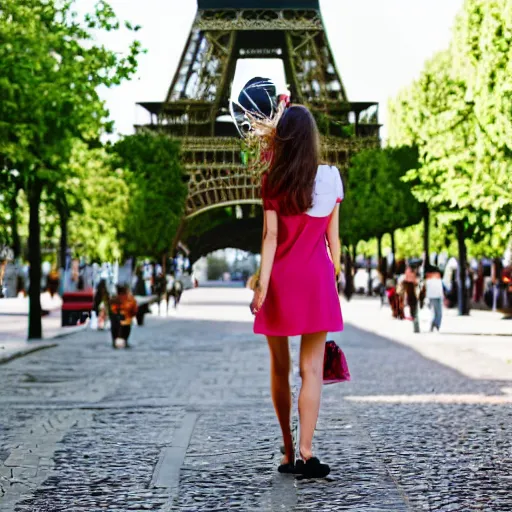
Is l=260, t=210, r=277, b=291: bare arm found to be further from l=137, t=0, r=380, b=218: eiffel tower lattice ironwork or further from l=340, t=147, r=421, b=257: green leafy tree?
l=137, t=0, r=380, b=218: eiffel tower lattice ironwork

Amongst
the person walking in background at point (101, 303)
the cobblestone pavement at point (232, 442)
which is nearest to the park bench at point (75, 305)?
the person walking in background at point (101, 303)

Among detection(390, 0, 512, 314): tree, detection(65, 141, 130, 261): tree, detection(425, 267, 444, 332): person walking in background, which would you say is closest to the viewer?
detection(390, 0, 512, 314): tree

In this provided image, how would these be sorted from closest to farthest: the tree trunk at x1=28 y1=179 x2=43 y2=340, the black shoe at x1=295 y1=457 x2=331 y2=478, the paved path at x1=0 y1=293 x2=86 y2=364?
the black shoe at x1=295 y1=457 x2=331 y2=478 → the paved path at x1=0 y1=293 x2=86 y2=364 → the tree trunk at x1=28 y1=179 x2=43 y2=340

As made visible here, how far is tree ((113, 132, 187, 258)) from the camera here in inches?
2721

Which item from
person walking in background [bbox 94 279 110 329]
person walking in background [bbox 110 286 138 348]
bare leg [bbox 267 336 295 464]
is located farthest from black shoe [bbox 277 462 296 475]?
person walking in background [bbox 94 279 110 329]

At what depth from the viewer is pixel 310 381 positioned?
6.86m

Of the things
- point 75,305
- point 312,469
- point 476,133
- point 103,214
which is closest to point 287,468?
point 312,469

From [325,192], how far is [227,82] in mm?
71173

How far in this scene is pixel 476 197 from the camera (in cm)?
2391

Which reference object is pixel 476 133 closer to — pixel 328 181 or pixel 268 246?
pixel 328 181

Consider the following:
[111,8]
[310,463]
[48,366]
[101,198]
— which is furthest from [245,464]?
[101,198]

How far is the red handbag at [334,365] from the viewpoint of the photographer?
23.0 feet

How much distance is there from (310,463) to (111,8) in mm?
17405

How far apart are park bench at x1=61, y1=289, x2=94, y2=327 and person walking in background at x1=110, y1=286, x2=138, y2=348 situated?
22.8 feet
